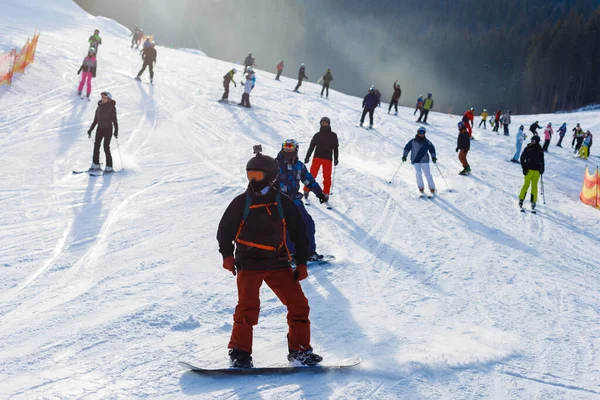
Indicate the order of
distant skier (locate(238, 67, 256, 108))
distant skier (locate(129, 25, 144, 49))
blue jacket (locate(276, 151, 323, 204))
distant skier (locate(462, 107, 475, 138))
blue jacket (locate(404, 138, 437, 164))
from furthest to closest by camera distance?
distant skier (locate(129, 25, 144, 49)) < distant skier (locate(238, 67, 256, 108)) < distant skier (locate(462, 107, 475, 138)) < blue jacket (locate(404, 138, 437, 164)) < blue jacket (locate(276, 151, 323, 204))

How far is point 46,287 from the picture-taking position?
568 cm

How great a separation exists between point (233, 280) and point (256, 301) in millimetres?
2319

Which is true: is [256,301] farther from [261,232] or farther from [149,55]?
[149,55]

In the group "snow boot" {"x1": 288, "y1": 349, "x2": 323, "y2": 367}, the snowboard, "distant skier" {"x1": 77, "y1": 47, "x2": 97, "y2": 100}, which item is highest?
"distant skier" {"x1": 77, "y1": 47, "x2": 97, "y2": 100}

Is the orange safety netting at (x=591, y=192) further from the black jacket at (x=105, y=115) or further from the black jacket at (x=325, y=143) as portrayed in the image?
the black jacket at (x=105, y=115)

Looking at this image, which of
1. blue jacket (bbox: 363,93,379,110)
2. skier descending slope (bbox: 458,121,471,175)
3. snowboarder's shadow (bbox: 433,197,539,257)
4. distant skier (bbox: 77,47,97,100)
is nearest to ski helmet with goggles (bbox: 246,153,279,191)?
snowboarder's shadow (bbox: 433,197,539,257)

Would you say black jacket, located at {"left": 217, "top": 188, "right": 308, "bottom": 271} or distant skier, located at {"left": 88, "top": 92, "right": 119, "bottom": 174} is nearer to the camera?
black jacket, located at {"left": 217, "top": 188, "right": 308, "bottom": 271}

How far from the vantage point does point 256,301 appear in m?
4.17

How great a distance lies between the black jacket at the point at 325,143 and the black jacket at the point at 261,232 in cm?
607

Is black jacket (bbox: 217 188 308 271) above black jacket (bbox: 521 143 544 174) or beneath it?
beneath

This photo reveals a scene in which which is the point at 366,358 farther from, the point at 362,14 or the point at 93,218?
the point at 362,14

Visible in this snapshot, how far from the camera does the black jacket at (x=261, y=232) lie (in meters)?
4.09

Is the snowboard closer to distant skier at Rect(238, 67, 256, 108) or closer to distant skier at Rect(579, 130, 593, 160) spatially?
distant skier at Rect(238, 67, 256, 108)

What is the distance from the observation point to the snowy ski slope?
4.30m
